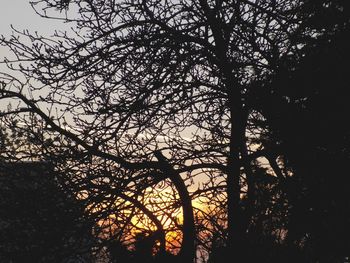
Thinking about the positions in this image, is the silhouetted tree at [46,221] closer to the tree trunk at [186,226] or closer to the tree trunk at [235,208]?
the tree trunk at [186,226]

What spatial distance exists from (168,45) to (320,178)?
336 centimetres

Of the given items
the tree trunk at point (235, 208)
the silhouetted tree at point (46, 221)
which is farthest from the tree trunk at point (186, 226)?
the silhouetted tree at point (46, 221)

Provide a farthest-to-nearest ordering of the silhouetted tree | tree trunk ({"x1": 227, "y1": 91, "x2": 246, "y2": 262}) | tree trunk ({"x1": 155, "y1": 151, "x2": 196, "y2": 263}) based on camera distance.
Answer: tree trunk ({"x1": 155, "y1": 151, "x2": 196, "y2": 263}) → tree trunk ({"x1": 227, "y1": 91, "x2": 246, "y2": 262}) → the silhouetted tree

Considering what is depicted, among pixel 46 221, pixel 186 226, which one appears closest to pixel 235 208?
pixel 186 226

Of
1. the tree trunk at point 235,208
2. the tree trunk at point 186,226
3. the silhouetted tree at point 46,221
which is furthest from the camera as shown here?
the tree trunk at point 186,226

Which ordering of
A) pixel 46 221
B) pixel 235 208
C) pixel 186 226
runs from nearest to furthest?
pixel 46 221
pixel 235 208
pixel 186 226

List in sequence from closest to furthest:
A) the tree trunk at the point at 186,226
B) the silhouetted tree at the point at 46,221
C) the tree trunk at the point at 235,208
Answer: the silhouetted tree at the point at 46,221
the tree trunk at the point at 235,208
the tree trunk at the point at 186,226

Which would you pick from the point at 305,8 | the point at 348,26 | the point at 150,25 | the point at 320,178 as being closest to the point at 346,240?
the point at 320,178

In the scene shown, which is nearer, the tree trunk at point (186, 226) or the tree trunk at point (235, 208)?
the tree trunk at point (235, 208)

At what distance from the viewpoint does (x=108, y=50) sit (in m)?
6.63

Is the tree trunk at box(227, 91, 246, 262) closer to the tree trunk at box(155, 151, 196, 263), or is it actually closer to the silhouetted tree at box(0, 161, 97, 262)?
the tree trunk at box(155, 151, 196, 263)

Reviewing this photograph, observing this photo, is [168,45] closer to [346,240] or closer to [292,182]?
[292,182]

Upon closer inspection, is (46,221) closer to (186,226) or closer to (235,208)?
(186,226)

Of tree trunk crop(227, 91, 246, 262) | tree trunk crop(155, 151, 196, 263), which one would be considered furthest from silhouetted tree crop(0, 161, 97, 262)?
tree trunk crop(227, 91, 246, 262)
